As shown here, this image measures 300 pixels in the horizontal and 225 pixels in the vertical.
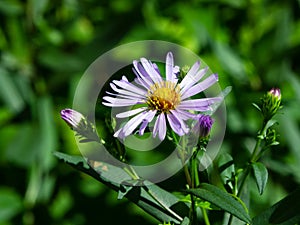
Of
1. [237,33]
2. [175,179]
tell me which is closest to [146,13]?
[237,33]

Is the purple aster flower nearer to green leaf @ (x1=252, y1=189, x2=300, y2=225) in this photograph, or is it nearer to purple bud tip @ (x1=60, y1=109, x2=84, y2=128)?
A: purple bud tip @ (x1=60, y1=109, x2=84, y2=128)

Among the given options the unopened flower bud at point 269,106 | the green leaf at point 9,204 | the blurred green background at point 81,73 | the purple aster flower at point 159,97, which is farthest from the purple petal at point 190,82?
the green leaf at point 9,204

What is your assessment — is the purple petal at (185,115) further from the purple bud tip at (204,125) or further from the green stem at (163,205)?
the green stem at (163,205)

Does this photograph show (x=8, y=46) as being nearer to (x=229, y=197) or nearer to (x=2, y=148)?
(x=2, y=148)

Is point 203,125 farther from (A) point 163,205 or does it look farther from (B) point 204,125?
(A) point 163,205

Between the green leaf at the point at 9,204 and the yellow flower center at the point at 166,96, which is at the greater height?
the yellow flower center at the point at 166,96
